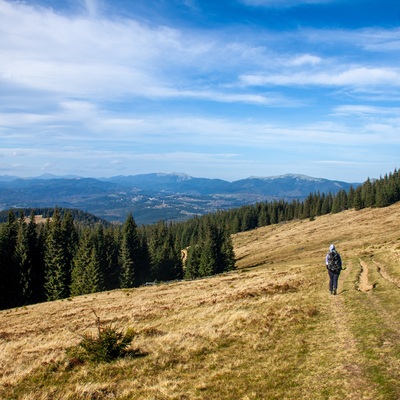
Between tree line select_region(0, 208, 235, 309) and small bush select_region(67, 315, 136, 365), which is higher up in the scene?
small bush select_region(67, 315, 136, 365)

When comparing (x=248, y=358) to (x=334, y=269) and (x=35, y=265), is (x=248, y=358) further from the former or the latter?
(x=35, y=265)

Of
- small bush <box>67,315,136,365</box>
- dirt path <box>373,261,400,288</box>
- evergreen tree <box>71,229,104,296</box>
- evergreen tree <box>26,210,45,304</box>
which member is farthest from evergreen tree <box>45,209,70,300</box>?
dirt path <box>373,261,400,288</box>

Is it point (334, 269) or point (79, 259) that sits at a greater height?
point (334, 269)

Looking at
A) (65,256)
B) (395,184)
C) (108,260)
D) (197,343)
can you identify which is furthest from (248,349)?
(395,184)

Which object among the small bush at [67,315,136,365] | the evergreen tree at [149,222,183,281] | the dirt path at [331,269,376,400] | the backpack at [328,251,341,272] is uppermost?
the backpack at [328,251,341,272]

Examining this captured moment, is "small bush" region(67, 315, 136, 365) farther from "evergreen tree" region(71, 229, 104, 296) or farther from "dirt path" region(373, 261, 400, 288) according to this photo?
"evergreen tree" region(71, 229, 104, 296)

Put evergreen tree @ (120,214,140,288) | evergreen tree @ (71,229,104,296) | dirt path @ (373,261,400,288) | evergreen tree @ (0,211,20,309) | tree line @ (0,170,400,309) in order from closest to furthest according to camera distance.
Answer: dirt path @ (373,261,400,288), evergreen tree @ (0,211,20,309), tree line @ (0,170,400,309), evergreen tree @ (71,229,104,296), evergreen tree @ (120,214,140,288)

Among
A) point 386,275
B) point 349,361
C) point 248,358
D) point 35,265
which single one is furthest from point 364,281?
point 35,265

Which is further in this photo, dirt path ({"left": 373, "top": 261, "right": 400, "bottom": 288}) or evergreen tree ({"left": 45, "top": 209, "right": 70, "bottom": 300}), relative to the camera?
evergreen tree ({"left": 45, "top": 209, "right": 70, "bottom": 300})

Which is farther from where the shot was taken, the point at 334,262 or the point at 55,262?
the point at 55,262

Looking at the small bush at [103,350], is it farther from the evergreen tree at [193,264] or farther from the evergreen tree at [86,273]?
the evergreen tree at [193,264]

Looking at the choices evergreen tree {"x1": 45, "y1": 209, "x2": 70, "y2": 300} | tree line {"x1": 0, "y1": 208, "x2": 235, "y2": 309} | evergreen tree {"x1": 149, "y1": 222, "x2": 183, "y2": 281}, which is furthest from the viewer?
evergreen tree {"x1": 149, "y1": 222, "x2": 183, "y2": 281}

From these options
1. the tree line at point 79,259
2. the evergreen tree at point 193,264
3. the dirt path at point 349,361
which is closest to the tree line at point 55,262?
the tree line at point 79,259

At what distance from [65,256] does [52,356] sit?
5572cm
